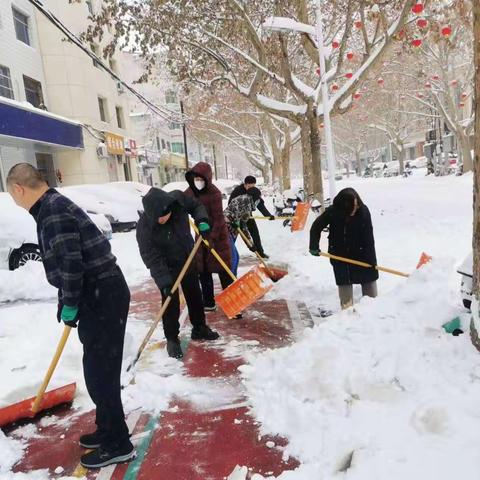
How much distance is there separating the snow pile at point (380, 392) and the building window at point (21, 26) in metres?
19.7

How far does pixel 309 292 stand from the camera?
6434 millimetres

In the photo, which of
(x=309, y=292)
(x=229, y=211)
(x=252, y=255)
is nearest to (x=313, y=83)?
(x=252, y=255)

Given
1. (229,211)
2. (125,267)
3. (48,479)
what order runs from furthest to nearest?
(125,267) → (229,211) → (48,479)

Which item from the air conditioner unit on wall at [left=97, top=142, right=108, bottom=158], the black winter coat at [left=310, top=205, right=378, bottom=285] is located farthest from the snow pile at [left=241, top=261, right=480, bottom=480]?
the air conditioner unit on wall at [left=97, top=142, right=108, bottom=158]

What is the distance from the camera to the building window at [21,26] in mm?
18809

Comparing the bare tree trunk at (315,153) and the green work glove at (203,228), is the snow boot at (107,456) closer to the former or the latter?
the green work glove at (203,228)

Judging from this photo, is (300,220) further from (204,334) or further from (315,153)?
(204,334)

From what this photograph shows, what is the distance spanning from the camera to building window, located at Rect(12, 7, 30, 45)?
18809mm

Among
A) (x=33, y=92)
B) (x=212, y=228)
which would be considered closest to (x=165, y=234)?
(x=212, y=228)

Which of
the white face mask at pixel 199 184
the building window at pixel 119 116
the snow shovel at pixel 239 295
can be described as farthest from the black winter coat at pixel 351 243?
the building window at pixel 119 116

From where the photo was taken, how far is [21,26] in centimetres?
1933

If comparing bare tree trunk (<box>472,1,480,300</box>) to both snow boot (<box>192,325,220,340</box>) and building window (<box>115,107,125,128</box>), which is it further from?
building window (<box>115,107,125,128</box>)

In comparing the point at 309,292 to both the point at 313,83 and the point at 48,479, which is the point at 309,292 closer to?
the point at 48,479

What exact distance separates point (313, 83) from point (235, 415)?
19.8 metres
